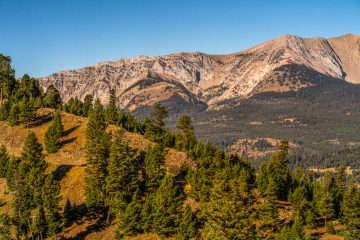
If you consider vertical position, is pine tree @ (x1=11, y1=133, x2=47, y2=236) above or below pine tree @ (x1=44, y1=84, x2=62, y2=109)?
below

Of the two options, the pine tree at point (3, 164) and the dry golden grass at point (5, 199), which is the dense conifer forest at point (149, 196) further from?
the dry golden grass at point (5, 199)

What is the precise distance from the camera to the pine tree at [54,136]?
121969mm

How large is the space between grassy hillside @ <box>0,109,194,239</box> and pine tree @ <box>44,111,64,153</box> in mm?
1826

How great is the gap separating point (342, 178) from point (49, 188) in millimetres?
94751

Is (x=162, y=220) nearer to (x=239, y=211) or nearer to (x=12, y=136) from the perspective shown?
(x=239, y=211)

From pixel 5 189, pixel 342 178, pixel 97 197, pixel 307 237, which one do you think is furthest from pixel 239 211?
pixel 342 178

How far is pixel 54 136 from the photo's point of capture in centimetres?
12350

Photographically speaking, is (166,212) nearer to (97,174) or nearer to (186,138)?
(97,174)

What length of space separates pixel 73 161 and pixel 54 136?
11.7 m

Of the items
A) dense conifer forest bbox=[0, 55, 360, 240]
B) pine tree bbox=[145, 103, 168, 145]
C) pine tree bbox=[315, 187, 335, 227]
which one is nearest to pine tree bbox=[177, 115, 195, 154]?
dense conifer forest bbox=[0, 55, 360, 240]

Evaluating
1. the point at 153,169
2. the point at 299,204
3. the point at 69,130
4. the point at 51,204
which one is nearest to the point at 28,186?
the point at 51,204

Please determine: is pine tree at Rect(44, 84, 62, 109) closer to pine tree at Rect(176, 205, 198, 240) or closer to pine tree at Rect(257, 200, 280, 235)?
pine tree at Rect(176, 205, 198, 240)

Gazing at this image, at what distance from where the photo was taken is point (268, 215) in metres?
91.3

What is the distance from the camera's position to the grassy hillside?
94.8 metres
